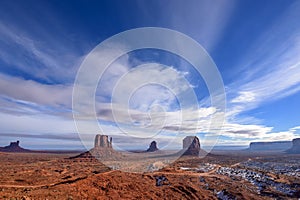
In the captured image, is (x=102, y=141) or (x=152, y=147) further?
(x=152, y=147)

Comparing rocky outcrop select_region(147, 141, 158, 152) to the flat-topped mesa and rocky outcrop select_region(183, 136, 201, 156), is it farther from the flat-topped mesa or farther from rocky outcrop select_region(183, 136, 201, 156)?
the flat-topped mesa

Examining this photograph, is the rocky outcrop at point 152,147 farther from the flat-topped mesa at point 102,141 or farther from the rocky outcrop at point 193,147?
the flat-topped mesa at point 102,141

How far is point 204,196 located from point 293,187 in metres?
17.2

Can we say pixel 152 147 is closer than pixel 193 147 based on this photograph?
No

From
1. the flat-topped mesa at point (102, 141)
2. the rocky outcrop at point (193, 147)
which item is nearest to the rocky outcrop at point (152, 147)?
the rocky outcrop at point (193, 147)

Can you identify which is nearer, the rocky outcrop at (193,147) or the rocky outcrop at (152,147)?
the rocky outcrop at (193,147)

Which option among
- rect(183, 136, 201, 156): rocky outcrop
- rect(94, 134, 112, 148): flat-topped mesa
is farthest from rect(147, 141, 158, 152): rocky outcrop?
rect(94, 134, 112, 148): flat-topped mesa

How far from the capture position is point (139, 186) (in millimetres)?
35031

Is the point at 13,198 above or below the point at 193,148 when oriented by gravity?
below

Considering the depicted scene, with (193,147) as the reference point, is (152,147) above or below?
above

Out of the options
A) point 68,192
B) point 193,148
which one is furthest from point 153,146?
point 68,192

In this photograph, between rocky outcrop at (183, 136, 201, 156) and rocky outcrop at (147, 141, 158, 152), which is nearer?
rocky outcrop at (183, 136, 201, 156)

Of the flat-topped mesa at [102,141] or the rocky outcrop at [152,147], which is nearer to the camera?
the flat-topped mesa at [102,141]

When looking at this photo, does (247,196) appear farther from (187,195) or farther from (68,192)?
(68,192)
